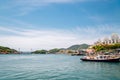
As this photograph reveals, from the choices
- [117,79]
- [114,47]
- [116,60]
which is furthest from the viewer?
[114,47]

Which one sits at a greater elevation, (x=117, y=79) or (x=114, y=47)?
(x=114, y=47)

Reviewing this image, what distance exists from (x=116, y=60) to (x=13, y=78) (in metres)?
50.1

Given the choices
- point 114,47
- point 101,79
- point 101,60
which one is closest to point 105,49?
point 114,47

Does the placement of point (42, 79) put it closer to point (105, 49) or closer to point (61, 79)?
point (61, 79)

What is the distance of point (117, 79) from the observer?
36.2 m

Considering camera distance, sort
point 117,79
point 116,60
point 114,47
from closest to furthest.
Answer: point 117,79
point 116,60
point 114,47

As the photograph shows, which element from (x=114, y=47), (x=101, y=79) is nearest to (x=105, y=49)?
(x=114, y=47)

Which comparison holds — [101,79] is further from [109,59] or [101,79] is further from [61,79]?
[109,59]

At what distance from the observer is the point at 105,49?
153375 millimetres

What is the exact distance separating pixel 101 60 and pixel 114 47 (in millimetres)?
76233

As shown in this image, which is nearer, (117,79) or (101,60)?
(117,79)

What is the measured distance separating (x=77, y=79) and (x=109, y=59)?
43711 millimetres

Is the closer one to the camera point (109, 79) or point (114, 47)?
point (109, 79)

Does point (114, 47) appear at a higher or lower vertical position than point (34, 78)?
higher
